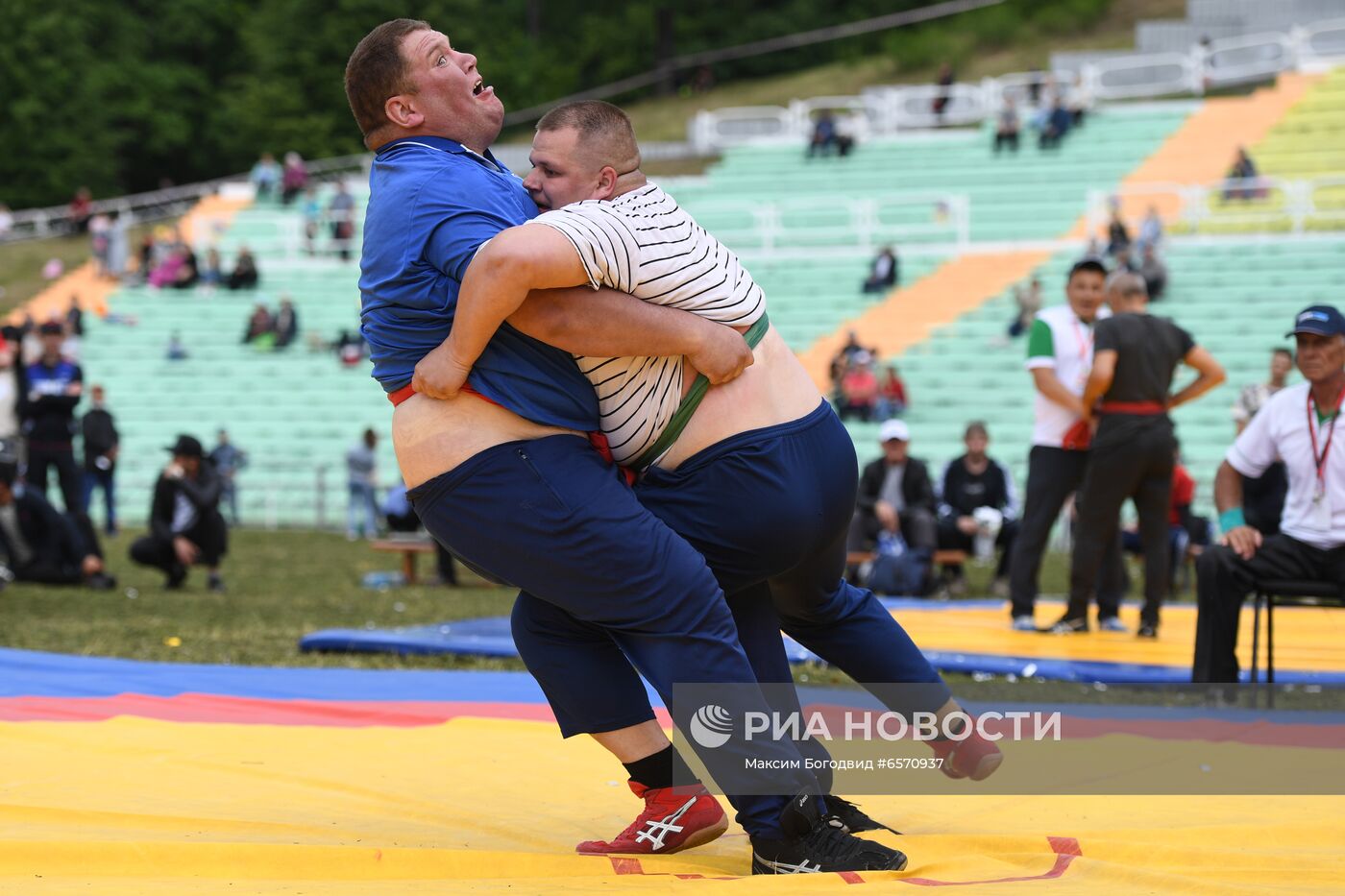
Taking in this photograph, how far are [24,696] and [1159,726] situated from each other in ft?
12.5

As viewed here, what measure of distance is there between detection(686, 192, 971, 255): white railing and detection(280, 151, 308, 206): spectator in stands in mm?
8418

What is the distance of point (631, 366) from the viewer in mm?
3479

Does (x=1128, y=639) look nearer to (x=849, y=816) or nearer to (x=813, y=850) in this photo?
(x=849, y=816)

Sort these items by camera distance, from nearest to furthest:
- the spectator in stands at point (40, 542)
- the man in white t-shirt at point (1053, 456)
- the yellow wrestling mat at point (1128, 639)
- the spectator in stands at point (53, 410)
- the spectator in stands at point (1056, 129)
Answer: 1. the yellow wrestling mat at point (1128, 639)
2. the man in white t-shirt at point (1053, 456)
3. the spectator in stands at point (40, 542)
4. the spectator in stands at point (53, 410)
5. the spectator in stands at point (1056, 129)

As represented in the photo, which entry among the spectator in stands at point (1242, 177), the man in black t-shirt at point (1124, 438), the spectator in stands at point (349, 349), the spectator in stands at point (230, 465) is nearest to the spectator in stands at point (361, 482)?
the spectator in stands at point (230, 465)

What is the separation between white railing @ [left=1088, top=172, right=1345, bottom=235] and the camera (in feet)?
71.4

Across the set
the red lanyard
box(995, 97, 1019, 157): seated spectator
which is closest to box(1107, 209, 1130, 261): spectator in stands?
box(995, 97, 1019, 157): seated spectator

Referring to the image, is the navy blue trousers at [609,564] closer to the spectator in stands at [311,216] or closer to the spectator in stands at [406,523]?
the spectator in stands at [406,523]

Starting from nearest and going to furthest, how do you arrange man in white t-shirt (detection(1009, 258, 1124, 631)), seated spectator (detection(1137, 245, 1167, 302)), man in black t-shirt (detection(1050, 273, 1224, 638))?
man in black t-shirt (detection(1050, 273, 1224, 638)), man in white t-shirt (detection(1009, 258, 1124, 631)), seated spectator (detection(1137, 245, 1167, 302))

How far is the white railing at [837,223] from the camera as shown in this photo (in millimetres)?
24375

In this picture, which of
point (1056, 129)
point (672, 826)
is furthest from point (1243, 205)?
point (672, 826)

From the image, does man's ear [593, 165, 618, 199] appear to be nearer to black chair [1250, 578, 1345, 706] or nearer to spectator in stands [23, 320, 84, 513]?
black chair [1250, 578, 1345, 706]

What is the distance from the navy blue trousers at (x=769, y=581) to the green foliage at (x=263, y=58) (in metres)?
37.3

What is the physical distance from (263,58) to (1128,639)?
43.9m
